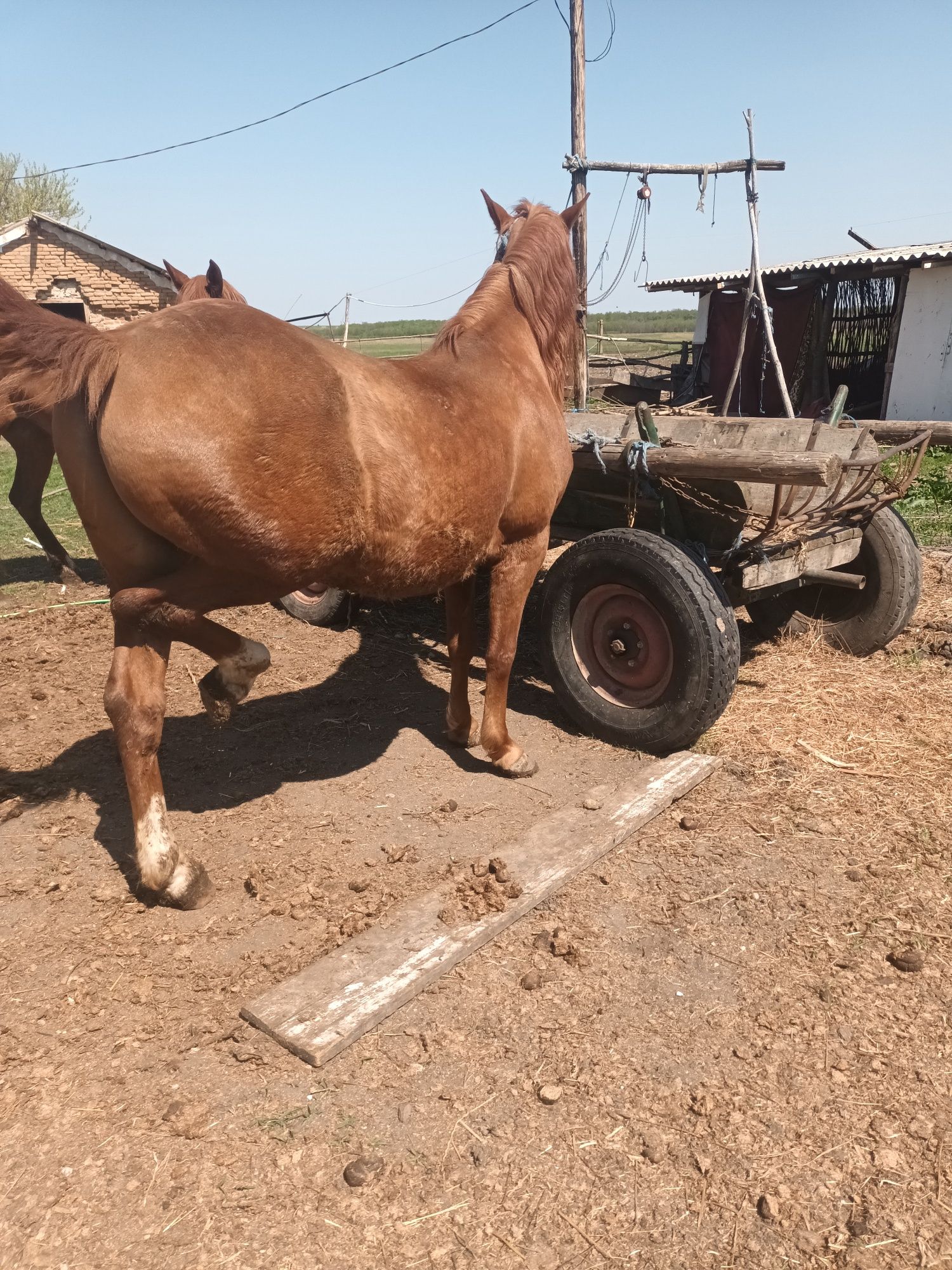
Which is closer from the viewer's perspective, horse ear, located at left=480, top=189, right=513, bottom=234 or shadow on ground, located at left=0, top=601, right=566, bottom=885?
shadow on ground, located at left=0, top=601, right=566, bottom=885

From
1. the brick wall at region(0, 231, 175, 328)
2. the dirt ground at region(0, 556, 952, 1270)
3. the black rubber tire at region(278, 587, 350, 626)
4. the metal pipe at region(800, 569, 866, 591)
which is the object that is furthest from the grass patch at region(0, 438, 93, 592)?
the brick wall at region(0, 231, 175, 328)

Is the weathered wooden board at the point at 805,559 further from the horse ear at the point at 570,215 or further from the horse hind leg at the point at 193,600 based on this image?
the horse hind leg at the point at 193,600

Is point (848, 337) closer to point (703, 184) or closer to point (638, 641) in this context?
point (703, 184)

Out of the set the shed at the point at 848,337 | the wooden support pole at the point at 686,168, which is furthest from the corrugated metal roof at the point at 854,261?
the wooden support pole at the point at 686,168

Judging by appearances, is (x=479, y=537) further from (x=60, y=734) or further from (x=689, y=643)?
(x=60, y=734)

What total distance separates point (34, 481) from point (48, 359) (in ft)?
15.8

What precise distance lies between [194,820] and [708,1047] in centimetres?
213

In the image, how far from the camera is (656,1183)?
1.87m

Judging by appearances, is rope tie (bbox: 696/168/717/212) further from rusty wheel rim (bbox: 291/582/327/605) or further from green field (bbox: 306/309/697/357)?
green field (bbox: 306/309/697/357)

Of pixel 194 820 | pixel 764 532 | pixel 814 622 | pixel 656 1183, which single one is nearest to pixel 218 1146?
pixel 656 1183

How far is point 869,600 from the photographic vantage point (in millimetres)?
5008

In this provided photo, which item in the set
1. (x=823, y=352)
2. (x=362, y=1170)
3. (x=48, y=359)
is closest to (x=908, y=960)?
(x=362, y=1170)

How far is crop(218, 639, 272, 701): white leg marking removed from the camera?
9.93 feet

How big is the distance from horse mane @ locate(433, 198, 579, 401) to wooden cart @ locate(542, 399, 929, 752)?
0.48 m
